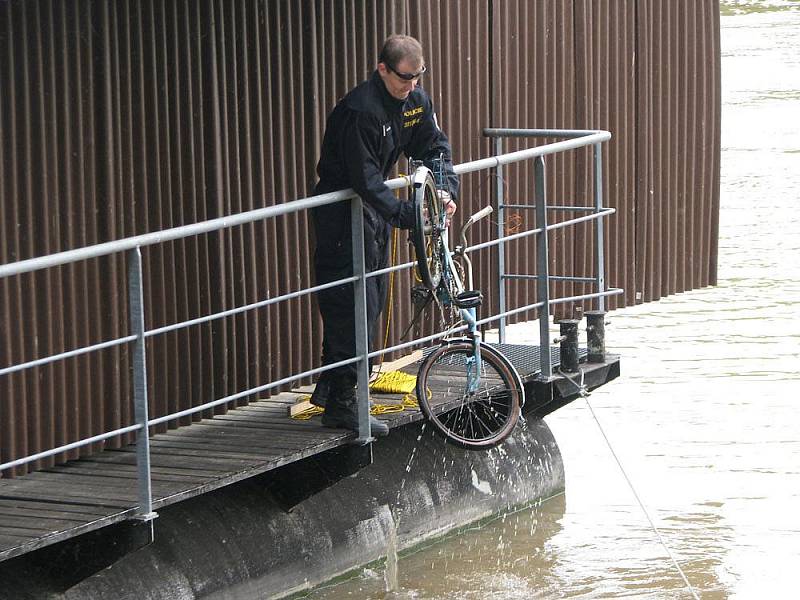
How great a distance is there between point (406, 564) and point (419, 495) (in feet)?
1.28

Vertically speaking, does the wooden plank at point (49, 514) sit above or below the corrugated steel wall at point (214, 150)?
below

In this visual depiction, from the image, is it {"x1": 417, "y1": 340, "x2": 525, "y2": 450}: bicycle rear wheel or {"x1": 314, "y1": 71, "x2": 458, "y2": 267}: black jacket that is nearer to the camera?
{"x1": 314, "y1": 71, "x2": 458, "y2": 267}: black jacket

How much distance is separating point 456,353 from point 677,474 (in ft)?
10.8

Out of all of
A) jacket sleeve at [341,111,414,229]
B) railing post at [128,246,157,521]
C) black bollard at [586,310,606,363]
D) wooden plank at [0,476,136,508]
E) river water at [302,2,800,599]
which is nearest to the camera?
railing post at [128,246,157,521]

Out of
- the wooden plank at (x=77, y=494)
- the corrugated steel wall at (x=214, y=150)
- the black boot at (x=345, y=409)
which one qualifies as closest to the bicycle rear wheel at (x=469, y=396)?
the black boot at (x=345, y=409)

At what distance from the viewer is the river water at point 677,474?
30.8 feet

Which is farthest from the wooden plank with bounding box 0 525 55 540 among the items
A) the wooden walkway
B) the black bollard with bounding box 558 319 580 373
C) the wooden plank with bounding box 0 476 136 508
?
the black bollard with bounding box 558 319 580 373

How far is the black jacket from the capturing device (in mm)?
7836

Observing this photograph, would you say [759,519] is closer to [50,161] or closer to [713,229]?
[713,229]

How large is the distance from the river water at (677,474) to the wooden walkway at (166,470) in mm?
1021

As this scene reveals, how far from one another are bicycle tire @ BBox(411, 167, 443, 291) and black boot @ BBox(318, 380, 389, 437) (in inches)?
24.1

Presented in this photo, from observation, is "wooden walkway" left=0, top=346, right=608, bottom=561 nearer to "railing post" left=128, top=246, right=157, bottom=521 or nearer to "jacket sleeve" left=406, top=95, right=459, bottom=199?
"railing post" left=128, top=246, right=157, bottom=521

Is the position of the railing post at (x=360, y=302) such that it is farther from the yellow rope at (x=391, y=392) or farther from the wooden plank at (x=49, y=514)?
the wooden plank at (x=49, y=514)

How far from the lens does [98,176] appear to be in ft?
25.9
